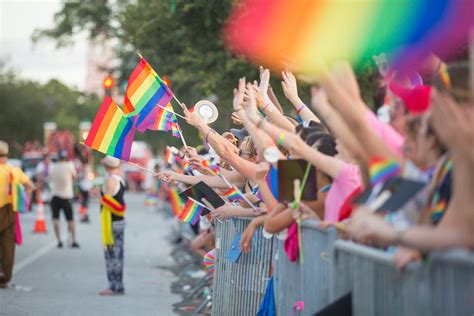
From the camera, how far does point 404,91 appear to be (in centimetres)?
641

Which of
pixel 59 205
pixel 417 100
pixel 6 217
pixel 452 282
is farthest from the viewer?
pixel 59 205

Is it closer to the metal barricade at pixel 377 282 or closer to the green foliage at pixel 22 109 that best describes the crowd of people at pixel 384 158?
the metal barricade at pixel 377 282

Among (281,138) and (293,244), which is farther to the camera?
(293,244)

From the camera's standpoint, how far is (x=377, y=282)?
5.48 m

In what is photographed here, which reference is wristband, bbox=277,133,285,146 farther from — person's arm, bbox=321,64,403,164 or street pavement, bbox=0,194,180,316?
street pavement, bbox=0,194,180,316

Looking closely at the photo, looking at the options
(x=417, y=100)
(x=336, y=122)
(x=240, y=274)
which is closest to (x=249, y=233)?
(x=240, y=274)

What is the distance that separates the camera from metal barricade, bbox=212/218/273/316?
880 centimetres

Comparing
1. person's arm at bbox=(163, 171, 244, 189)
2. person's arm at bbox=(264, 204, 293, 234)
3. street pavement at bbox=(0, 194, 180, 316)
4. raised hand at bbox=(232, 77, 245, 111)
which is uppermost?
raised hand at bbox=(232, 77, 245, 111)

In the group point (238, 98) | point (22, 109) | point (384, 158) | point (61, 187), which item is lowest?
point (61, 187)

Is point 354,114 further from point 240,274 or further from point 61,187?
point 61,187

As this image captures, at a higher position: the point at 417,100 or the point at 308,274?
the point at 417,100

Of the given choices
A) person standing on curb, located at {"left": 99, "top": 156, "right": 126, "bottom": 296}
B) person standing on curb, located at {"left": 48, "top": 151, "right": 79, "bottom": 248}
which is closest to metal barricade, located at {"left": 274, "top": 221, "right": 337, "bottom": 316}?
person standing on curb, located at {"left": 99, "top": 156, "right": 126, "bottom": 296}

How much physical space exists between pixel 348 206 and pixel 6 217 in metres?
9.89

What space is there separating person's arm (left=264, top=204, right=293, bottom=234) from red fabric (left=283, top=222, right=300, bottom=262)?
0.15 ft
